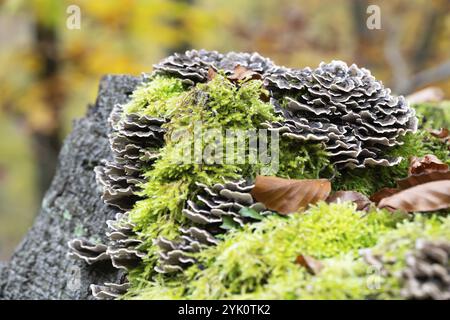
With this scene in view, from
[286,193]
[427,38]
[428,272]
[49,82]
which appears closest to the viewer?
[428,272]

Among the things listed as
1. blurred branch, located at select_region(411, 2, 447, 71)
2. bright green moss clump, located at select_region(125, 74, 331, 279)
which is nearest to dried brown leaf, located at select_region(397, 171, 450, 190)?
bright green moss clump, located at select_region(125, 74, 331, 279)

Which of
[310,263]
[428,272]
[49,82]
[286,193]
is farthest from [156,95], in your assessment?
Answer: [49,82]

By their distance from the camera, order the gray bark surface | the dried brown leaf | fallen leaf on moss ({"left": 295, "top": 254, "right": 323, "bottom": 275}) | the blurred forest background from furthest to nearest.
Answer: the blurred forest background < the gray bark surface < the dried brown leaf < fallen leaf on moss ({"left": 295, "top": 254, "right": 323, "bottom": 275})

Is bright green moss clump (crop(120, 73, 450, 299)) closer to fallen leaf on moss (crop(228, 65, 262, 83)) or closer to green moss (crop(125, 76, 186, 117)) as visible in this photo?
green moss (crop(125, 76, 186, 117))

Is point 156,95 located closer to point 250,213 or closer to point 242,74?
point 242,74

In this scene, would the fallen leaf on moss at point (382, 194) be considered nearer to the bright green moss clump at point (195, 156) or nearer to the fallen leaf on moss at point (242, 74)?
the bright green moss clump at point (195, 156)
